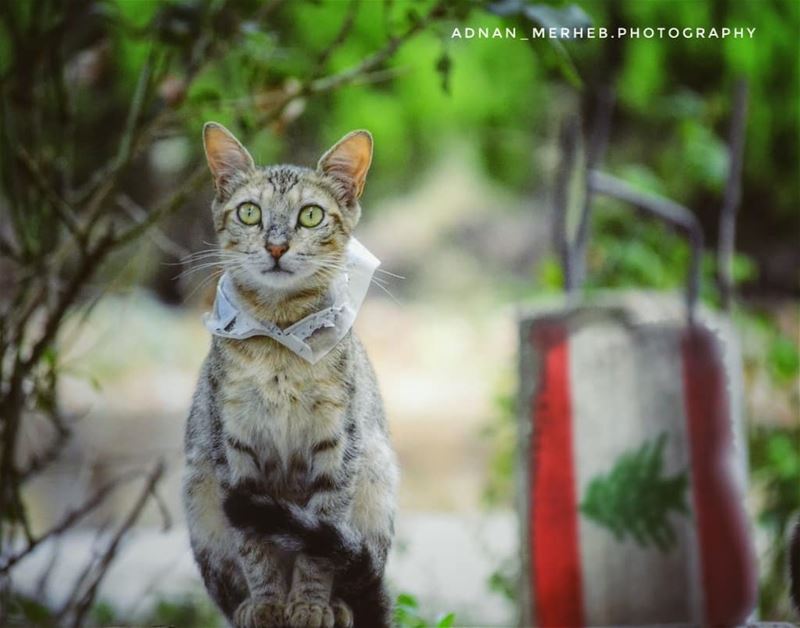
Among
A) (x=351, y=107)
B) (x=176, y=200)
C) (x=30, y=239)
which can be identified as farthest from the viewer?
(x=351, y=107)

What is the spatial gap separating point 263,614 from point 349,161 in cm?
42

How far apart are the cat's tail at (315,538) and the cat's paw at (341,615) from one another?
1cm

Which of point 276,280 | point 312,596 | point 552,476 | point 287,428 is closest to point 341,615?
point 312,596

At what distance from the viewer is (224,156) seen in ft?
2.90

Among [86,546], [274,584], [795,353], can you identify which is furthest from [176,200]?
[795,353]

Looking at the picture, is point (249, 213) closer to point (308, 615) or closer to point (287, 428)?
point (287, 428)

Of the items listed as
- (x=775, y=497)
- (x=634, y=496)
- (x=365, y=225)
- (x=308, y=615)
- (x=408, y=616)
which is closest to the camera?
(x=308, y=615)

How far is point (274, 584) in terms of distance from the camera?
2.78 feet

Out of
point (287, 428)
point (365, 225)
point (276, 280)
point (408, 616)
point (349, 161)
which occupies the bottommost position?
point (408, 616)

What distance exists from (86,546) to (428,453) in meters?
1.15

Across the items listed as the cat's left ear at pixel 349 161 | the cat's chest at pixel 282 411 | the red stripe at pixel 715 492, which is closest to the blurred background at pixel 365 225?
the cat's left ear at pixel 349 161

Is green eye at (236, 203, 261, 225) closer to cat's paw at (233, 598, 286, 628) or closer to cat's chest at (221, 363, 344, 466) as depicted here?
cat's chest at (221, 363, 344, 466)

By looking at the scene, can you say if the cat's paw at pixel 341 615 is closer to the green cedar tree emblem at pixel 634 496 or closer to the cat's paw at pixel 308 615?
the cat's paw at pixel 308 615

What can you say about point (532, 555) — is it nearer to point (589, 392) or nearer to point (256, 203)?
point (589, 392)
